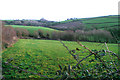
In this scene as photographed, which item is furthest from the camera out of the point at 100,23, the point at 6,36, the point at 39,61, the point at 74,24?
the point at 100,23

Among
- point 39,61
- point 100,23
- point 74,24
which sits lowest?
point 39,61

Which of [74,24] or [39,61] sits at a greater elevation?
[74,24]

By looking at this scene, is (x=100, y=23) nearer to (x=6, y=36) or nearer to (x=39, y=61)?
(x=6, y=36)

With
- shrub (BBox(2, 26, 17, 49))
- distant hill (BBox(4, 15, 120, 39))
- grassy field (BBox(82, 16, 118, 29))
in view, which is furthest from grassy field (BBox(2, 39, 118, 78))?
grassy field (BBox(82, 16, 118, 29))

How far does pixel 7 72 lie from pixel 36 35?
15.1 m

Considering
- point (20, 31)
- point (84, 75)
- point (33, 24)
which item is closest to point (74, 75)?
point (84, 75)

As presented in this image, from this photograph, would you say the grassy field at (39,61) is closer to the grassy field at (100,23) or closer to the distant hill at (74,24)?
Answer: the distant hill at (74,24)

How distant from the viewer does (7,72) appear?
470 cm

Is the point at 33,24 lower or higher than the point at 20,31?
higher

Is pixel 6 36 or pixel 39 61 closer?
pixel 39 61

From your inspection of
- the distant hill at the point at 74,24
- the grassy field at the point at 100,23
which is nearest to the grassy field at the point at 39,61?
the distant hill at the point at 74,24

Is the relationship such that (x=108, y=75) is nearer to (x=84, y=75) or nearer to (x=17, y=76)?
(x=84, y=75)

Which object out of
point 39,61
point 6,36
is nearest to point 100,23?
point 6,36

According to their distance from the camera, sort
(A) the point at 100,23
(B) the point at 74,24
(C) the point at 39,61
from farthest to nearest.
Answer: (A) the point at 100,23
(B) the point at 74,24
(C) the point at 39,61
